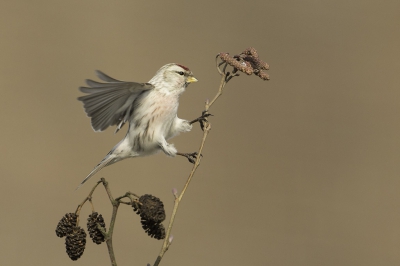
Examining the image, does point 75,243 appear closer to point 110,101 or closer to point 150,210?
point 150,210

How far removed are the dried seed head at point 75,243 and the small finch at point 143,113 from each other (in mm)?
518

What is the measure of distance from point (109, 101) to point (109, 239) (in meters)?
0.65

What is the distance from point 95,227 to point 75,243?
0.05 m

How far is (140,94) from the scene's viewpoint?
1.40 meters

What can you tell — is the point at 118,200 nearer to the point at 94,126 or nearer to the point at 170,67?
the point at 94,126

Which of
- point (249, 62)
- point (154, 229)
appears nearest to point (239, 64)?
point (249, 62)

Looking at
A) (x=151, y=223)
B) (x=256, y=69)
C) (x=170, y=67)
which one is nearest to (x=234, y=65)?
(x=256, y=69)

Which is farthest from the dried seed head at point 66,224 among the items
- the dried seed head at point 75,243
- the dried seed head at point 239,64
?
the dried seed head at point 239,64

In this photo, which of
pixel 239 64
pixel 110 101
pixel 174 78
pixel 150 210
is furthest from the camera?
pixel 174 78

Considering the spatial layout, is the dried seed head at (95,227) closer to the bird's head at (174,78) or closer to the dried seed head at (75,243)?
the dried seed head at (75,243)

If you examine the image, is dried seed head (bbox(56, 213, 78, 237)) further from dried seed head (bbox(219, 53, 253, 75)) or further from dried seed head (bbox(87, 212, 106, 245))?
dried seed head (bbox(219, 53, 253, 75))

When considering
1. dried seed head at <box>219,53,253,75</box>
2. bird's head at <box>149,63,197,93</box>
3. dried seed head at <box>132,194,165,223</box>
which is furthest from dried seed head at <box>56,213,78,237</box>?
bird's head at <box>149,63,197,93</box>

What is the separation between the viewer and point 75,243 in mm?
780

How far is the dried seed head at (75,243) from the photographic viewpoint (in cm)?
77
